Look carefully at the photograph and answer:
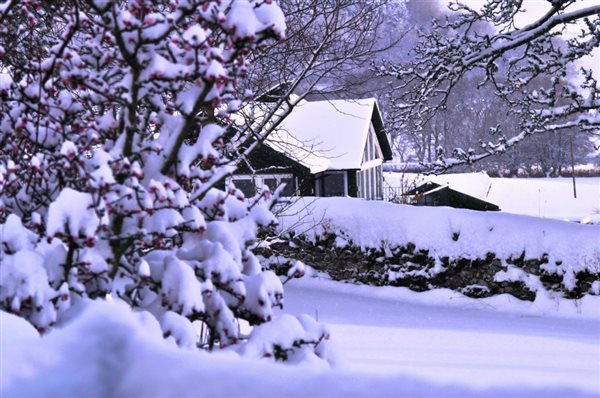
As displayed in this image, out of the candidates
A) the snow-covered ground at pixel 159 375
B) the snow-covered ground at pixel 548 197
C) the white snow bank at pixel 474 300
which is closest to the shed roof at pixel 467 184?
the snow-covered ground at pixel 548 197

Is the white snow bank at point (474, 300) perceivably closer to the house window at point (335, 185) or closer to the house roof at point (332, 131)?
the house roof at point (332, 131)

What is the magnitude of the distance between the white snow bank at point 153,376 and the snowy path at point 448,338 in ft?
9.66

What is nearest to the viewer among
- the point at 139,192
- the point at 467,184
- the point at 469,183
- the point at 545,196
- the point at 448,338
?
the point at 139,192

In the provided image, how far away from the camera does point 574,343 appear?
7.64 metres

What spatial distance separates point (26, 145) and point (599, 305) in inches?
336

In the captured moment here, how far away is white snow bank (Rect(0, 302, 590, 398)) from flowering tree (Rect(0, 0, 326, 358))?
172cm

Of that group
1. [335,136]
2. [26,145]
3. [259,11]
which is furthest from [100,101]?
[335,136]

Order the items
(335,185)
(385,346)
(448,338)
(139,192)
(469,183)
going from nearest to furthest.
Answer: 1. (139,192)
2. (385,346)
3. (448,338)
4. (335,185)
5. (469,183)

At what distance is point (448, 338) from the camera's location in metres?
7.86

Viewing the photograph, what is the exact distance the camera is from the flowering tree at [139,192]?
131 inches

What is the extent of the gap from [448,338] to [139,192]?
5307 millimetres

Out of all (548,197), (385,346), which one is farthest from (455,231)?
(548,197)

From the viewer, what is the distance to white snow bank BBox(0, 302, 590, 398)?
120 centimetres

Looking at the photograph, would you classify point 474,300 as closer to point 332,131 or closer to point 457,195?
point 332,131
